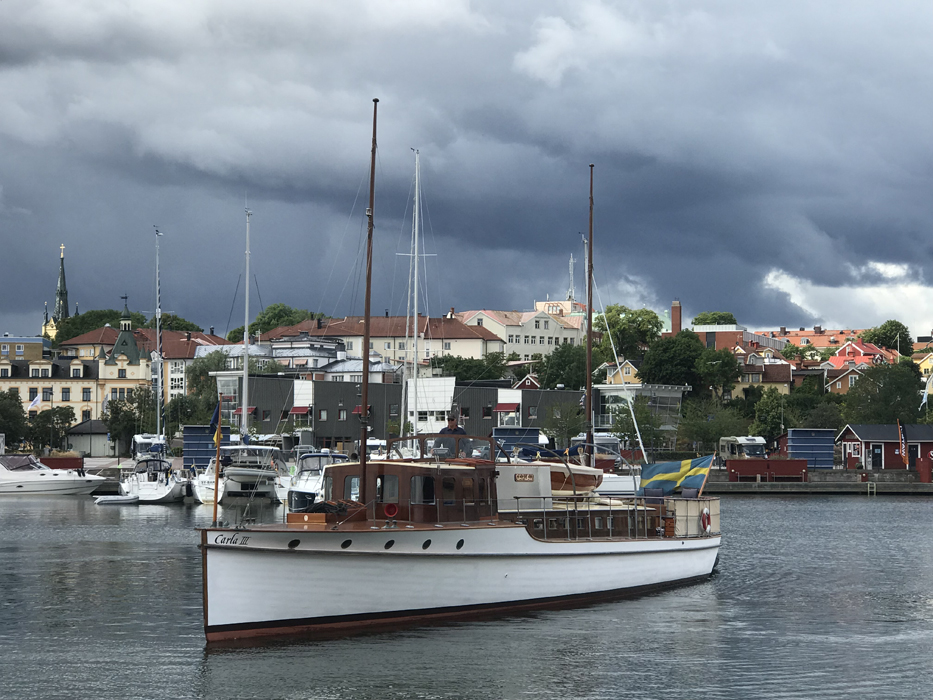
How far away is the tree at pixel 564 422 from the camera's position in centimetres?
10862

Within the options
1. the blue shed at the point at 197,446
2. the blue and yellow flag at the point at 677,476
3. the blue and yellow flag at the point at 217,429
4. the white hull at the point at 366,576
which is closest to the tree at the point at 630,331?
the blue shed at the point at 197,446

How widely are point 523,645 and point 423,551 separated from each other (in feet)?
9.95

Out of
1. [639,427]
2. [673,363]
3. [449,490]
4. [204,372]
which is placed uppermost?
[673,363]

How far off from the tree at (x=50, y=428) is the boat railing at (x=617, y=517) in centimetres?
10083

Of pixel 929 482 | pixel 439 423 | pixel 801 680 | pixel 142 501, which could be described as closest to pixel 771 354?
pixel 439 423

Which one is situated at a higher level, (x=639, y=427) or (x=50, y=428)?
(x=639, y=427)

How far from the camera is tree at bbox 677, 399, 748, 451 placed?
10925 cm

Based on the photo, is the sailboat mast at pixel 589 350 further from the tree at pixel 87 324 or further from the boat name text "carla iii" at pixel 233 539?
the tree at pixel 87 324

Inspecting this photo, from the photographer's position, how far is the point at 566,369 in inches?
5787

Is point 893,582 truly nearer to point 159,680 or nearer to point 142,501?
point 159,680

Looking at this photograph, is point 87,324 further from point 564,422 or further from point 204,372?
point 564,422

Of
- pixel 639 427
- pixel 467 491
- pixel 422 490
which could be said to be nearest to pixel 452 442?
pixel 467 491

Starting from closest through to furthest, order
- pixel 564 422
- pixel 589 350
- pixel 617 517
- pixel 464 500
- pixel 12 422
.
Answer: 1. pixel 464 500
2. pixel 617 517
3. pixel 589 350
4. pixel 564 422
5. pixel 12 422

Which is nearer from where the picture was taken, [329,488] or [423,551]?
[423,551]
